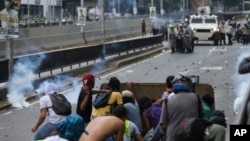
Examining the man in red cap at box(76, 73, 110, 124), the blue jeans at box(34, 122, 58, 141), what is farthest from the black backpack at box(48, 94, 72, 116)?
the man in red cap at box(76, 73, 110, 124)

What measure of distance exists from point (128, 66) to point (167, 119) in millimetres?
23581

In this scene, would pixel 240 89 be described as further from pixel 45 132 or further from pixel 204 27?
pixel 204 27

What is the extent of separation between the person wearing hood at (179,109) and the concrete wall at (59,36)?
Answer: 79.6 feet

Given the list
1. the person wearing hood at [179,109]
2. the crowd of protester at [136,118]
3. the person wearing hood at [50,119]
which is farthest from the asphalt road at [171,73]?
the person wearing hood at [179,109]

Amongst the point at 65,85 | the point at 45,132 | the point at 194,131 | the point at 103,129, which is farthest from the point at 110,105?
the point at 65,85

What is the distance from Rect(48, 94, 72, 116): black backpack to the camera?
802 cm

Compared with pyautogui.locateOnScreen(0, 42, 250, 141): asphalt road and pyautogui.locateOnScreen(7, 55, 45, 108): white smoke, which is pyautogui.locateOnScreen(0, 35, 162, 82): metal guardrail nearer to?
pyautogui.locateOnScreen(7, 55, 45, 108): white smoke

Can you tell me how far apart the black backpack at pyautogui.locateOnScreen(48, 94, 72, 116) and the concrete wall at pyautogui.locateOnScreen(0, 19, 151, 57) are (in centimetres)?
2283

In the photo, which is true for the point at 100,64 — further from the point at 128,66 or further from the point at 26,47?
the point at 26,47

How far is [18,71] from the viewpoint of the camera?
2033 cm

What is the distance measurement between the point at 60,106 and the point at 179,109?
5.80ft

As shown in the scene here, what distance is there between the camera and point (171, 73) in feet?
85.6

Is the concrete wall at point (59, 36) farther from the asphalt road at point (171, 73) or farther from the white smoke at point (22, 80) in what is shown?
the white smoke at point (22, 80)

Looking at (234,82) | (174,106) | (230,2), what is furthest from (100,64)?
(230,2)
